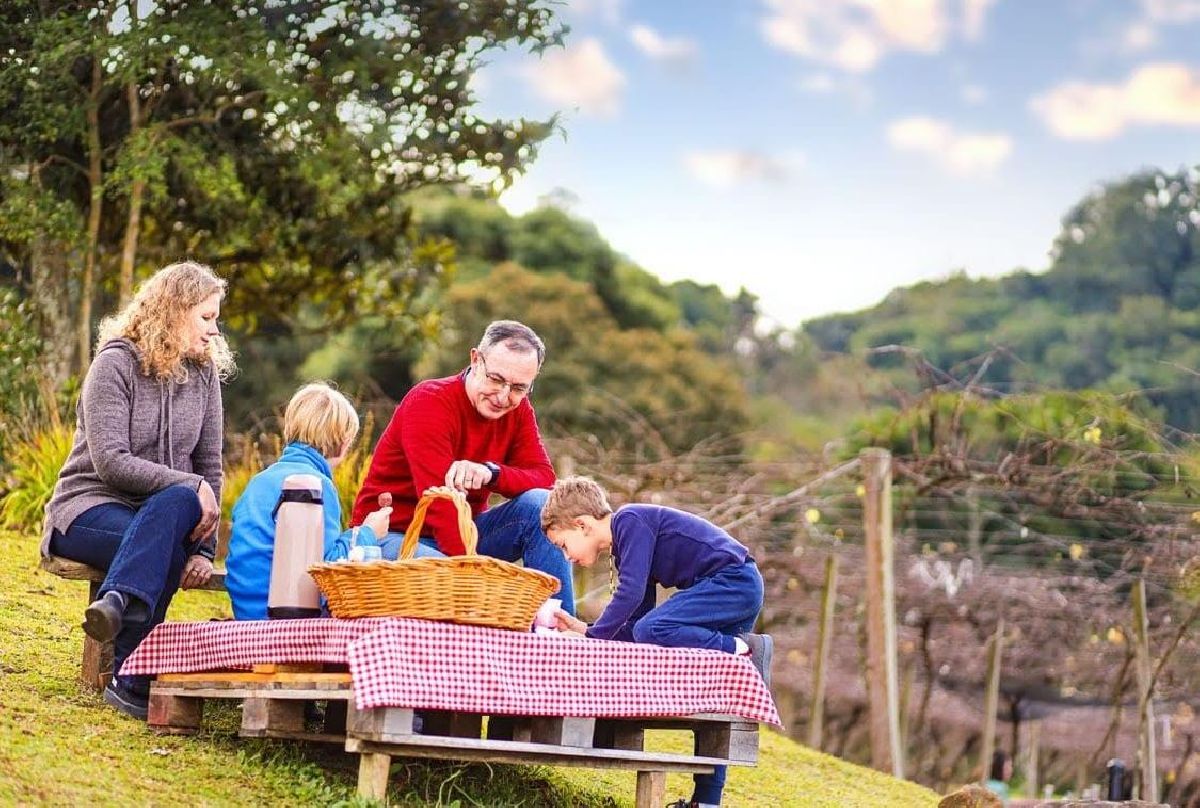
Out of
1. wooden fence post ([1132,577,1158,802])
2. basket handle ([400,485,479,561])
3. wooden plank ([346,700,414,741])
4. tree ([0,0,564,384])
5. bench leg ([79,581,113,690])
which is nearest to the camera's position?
wooden plank ([346,700,414,741])

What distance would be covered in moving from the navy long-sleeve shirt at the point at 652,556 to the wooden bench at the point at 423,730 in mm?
351

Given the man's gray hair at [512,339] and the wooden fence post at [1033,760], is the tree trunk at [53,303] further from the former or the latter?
the wooden fence post at [1033,760]

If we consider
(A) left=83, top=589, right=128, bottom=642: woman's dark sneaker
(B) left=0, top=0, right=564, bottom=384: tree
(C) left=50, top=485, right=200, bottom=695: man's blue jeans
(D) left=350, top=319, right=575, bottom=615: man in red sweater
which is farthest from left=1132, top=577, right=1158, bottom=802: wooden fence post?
(A) left=83, top=589, right=128, bottom=642: woman's dark sneaker

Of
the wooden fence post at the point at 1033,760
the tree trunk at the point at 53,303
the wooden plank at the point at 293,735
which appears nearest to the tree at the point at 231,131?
the tree trunk at the point at 53,303

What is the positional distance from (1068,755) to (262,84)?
14.3 m

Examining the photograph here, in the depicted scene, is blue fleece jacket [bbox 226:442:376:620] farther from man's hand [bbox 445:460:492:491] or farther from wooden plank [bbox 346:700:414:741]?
wooden plank [bbox 346:700:414:741]

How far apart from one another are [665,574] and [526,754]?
0.90 m

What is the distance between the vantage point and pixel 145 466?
512 cm

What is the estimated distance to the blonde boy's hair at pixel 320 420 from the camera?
5.00m

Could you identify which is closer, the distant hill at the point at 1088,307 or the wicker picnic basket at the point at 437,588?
the wicker picnic basket at the point at 437,588

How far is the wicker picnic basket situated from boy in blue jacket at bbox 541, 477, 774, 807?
531 millimetres

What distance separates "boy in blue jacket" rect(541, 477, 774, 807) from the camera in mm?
5027

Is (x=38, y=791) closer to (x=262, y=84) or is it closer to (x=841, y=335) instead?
(x=262, y=84)

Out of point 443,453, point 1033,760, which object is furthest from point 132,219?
point 1033,760
